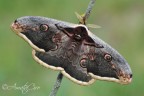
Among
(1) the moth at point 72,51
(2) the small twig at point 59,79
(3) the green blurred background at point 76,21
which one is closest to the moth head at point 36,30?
(1) the moth at point 72,51

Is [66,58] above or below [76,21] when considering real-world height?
above

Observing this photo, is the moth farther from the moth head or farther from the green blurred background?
the green blurred background

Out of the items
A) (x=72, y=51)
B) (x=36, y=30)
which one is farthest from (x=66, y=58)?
(x=36, y=30)

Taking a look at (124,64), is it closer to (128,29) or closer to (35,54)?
(35,54)

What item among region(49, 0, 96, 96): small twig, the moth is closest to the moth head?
the moth

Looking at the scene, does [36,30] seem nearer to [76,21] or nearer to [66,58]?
[66,58]
